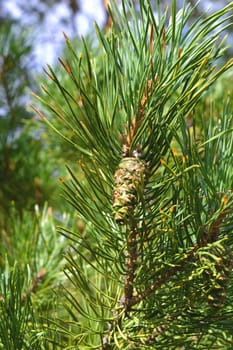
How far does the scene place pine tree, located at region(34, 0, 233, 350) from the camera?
16.7 inches

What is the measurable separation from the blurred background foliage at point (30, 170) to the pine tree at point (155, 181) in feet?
0.45

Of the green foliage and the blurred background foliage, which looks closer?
the green foliage

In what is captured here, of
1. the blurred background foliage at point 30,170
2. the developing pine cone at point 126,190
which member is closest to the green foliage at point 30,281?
the blurred background foliage at point 30,170

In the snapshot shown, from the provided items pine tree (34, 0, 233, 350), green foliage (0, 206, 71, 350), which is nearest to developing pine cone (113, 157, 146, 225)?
pine tree (34, 0, 233, 350)

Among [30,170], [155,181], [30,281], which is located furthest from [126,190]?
[30,170]

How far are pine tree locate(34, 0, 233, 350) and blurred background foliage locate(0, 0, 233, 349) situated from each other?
137 mm

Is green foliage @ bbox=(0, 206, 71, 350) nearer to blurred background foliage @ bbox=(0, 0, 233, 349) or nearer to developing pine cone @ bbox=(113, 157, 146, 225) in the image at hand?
blurred background foliage @ bbox=(0, 0, 233, 349)

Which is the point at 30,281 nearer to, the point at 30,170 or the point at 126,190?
the point at 126,190

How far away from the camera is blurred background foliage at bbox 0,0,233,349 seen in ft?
2.27

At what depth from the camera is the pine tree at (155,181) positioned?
424 millimetres

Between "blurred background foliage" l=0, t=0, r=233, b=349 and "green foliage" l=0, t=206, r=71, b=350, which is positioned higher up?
"blurred background foliage" l=0, t=0, r=233, b=349

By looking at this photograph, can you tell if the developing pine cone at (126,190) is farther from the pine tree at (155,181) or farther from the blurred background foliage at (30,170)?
the blurred background foliage at (30,170)

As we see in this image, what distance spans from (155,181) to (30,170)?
2.12 ft

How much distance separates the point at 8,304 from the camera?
475mm
